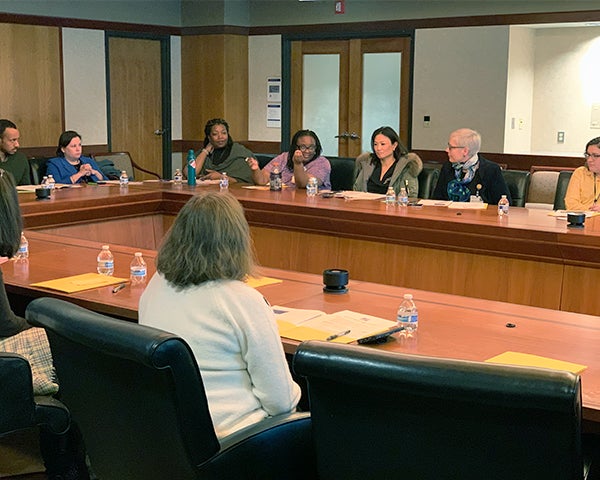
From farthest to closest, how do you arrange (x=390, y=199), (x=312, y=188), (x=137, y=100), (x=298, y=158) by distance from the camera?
(x=137, y=100)
(x=298, y=158)
(x=312, y=188)
(x=390, y=199)

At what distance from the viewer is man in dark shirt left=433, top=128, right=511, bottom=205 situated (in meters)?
5.36

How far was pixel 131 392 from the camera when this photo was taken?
6.07 ft

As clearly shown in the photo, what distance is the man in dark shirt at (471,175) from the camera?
5355 mm

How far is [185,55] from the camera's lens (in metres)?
Result: 9.78

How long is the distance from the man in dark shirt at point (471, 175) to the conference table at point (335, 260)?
2.01 ft

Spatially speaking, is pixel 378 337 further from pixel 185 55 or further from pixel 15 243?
pixel 185 55

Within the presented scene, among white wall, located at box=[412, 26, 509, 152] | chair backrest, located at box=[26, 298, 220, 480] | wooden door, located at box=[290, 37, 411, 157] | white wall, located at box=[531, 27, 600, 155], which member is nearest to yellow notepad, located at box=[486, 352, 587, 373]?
chair backrest, located at box=[26, 298, 220, 480]

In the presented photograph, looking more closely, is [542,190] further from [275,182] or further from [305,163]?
[275,182]

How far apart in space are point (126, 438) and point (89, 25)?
7.59 metres

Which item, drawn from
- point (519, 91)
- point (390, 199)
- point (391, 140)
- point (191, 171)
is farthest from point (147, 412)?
point (519, 91)

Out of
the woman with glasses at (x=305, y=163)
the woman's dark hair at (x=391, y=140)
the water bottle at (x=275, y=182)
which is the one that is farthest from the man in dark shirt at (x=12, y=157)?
the woman's dark hair at (x=391, y=140)

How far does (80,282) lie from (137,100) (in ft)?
21.8

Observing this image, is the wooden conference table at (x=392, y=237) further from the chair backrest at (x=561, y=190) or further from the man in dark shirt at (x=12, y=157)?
the man in dark shirt at (x=12, y=157)

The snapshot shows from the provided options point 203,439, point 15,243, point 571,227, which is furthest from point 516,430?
point 571,227
